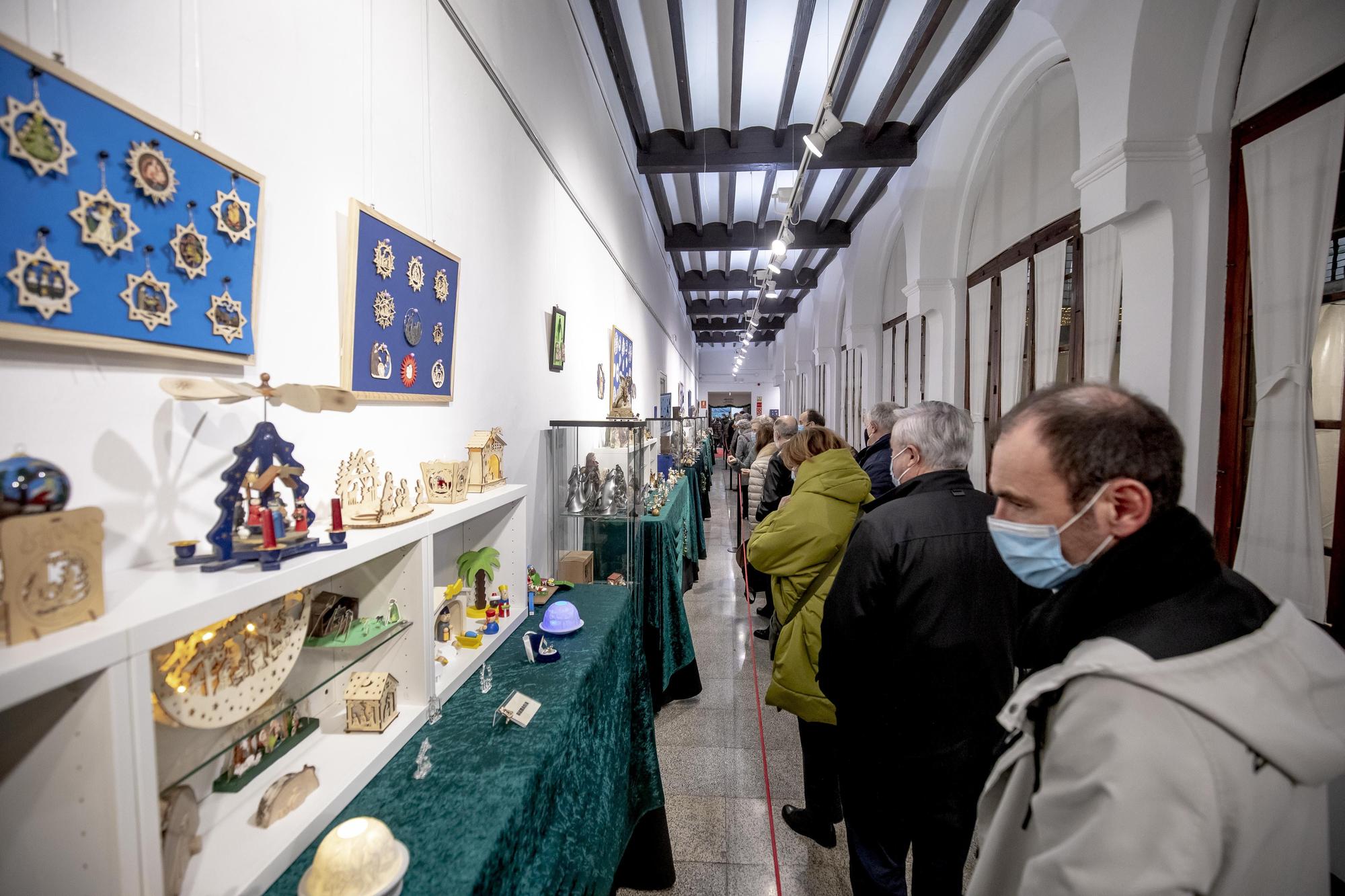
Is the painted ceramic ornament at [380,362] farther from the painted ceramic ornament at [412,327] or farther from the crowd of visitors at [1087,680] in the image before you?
the crowd of visitors at [1087,680]

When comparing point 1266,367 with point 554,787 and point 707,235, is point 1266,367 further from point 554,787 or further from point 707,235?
point 707,235

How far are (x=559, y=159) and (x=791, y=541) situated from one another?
9.23 feet

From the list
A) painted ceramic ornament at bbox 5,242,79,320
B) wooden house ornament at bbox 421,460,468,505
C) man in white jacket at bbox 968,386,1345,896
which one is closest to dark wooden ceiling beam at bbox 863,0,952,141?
man in white jacket at bbox 968,386,1345,896

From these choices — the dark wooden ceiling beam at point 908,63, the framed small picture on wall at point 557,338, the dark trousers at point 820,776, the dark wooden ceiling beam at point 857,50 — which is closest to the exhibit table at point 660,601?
the framed small picture on wall at point 557,338

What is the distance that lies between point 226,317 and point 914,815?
2.45m

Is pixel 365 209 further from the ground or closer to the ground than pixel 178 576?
further from the ground

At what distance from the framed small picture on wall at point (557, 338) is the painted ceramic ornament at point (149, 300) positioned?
2.33 meters

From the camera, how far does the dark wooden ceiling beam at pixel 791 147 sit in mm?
5941

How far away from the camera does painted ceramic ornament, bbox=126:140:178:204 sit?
34.4 inches

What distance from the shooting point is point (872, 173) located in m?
7.32

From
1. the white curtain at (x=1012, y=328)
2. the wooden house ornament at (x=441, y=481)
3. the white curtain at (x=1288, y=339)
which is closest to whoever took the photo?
the wooden house ornament at (x=441, y=481)

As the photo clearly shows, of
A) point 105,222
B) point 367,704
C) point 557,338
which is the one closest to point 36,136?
point 105,222

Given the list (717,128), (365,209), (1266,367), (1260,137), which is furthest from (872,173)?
(365,209)

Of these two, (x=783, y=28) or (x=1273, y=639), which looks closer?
(x=1273, y=639)
